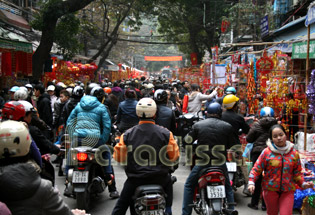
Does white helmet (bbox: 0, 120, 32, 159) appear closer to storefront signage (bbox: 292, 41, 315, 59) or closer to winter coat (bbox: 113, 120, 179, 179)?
winter coat (bbox: 113, 120, 179, 179)

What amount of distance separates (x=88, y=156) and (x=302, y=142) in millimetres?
4087

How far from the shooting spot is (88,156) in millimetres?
5480

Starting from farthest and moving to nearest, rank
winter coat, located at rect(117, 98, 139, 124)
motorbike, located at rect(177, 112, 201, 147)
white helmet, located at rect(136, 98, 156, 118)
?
1. motorbike, located at rect(177, 112, 201, 147)
2. winter coat, located at rect(117, 98, 139, 124)
3. white helmet, located at rect(136, 98, 156, 118)

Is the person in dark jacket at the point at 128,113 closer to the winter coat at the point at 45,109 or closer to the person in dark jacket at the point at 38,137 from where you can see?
the winter coat at the point at 45,109

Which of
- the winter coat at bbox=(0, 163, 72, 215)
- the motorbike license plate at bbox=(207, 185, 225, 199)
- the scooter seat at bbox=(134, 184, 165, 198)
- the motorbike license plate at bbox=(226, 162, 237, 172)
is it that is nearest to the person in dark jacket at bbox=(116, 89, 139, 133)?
the motorbike license plate at bbox=(226, 162, 237, 172)

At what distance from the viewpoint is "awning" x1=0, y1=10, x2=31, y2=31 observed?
45.6ft

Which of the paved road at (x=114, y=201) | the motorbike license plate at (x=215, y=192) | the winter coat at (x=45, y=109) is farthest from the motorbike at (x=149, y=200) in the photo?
the winter coat at (x=45, y=109)

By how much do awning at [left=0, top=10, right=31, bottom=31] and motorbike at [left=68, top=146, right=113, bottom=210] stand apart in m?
10.1

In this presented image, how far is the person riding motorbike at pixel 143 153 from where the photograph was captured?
13.6 ft

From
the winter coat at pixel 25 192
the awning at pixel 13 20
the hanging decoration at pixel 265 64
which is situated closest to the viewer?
the winter coat at pixel 25 192

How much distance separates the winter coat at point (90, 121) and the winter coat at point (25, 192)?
315 centimetres

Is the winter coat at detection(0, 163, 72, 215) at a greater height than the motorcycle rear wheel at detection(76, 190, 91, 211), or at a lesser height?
greater

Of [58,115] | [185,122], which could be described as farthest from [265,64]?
[58,115]


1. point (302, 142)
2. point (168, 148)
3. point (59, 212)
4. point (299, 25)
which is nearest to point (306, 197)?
point (302, 142)
